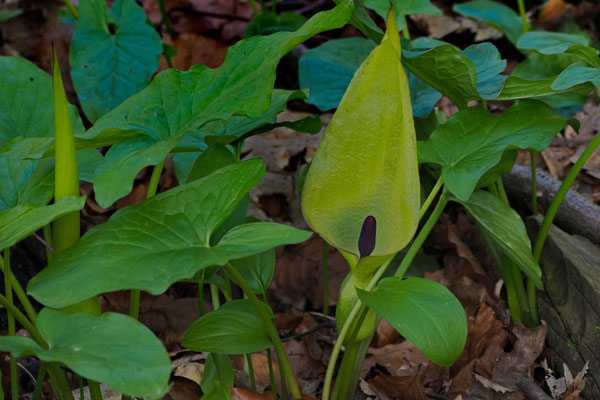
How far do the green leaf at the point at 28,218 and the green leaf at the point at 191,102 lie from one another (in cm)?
4

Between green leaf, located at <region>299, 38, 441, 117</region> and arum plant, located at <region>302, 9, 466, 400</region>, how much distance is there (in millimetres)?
447

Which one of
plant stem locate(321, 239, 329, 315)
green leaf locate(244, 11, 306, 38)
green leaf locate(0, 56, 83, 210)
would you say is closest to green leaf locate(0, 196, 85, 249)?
green leaf locate(0, 56, 83, 210)

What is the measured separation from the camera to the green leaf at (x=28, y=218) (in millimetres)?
740

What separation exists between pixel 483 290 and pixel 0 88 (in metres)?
1.12

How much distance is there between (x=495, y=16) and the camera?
6.24 ft

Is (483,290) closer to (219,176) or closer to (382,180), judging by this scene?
(382,180)

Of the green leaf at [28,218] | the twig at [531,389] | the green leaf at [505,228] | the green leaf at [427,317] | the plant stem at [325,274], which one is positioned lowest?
the twig at [531,389]

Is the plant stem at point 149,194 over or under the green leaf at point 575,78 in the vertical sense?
under

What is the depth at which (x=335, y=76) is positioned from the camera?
141 cm

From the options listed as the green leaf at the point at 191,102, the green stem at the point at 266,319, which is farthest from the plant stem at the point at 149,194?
the green stem at the point at 266,319

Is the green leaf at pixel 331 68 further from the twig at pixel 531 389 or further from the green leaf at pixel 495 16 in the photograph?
the twig at pixel 531 389

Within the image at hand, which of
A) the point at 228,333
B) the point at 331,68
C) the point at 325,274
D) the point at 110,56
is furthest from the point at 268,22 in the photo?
the point at 228,333

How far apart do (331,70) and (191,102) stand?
539 mm

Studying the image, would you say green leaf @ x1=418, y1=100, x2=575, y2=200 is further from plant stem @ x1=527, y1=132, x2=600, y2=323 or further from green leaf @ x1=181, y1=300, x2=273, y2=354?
green leaf @ x1=181, y1=300, x2=273, y2=354
